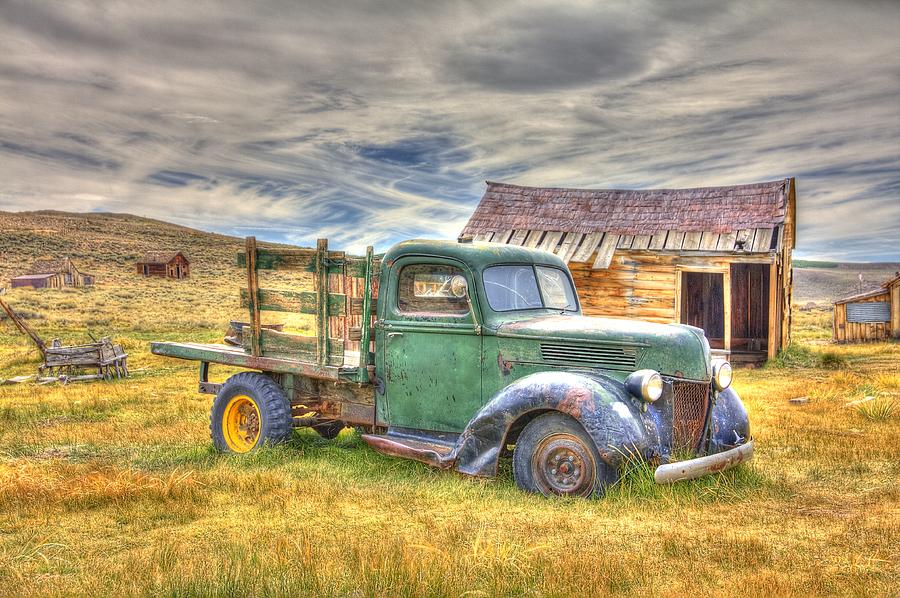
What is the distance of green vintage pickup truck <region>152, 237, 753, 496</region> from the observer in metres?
5.41

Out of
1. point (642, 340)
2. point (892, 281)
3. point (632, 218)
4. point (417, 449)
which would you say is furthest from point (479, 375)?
point (892, 281)

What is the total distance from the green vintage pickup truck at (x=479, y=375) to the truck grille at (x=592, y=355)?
0.4 inches

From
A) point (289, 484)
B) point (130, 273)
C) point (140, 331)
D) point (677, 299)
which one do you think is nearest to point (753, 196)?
point (677, 299)

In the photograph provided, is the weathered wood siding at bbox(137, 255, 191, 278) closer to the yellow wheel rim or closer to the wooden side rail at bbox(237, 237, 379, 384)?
the yellow wheel rim

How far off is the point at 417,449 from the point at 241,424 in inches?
95.1

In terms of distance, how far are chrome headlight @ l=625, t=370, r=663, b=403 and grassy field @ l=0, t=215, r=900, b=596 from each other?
1.99 ft

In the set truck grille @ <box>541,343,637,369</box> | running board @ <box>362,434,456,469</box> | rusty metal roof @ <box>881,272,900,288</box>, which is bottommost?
running board @ <box>362,434,456,469</box>

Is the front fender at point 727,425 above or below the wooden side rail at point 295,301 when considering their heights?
below

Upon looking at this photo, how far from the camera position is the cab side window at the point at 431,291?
637 centimetres

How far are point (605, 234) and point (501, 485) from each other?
1371 centimetres

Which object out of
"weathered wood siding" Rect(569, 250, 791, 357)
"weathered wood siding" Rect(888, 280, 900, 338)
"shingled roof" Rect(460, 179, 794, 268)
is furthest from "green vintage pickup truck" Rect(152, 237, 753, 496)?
"weathered wood siding" Rect(888, 280, 900, 338)

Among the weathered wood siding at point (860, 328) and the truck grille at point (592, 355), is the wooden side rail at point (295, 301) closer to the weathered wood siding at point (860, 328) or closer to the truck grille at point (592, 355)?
the truck grille at point (592, 355)

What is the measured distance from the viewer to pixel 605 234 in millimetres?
18625

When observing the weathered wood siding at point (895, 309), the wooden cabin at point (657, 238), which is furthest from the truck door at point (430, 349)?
the weathered wood siding at point (895, 309)
